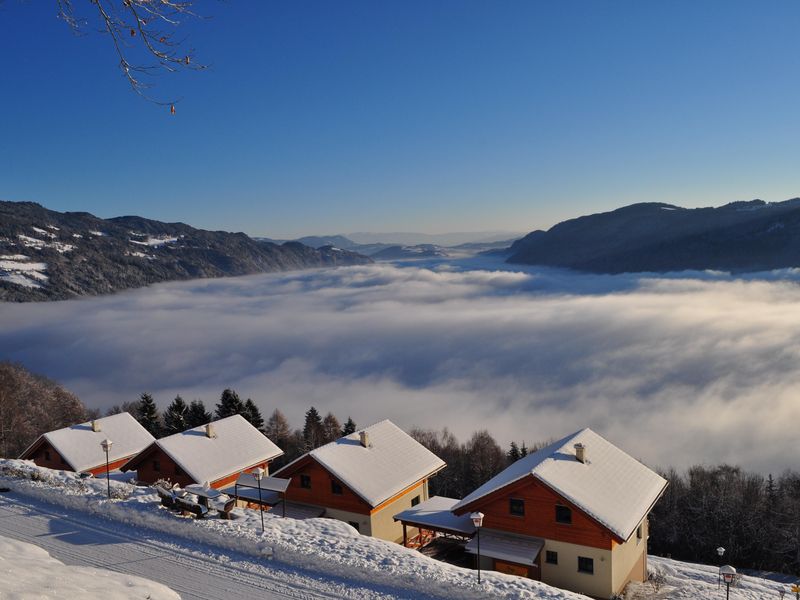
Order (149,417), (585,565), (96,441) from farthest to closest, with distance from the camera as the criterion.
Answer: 1. (149,417)
2. (96,441)
3. (585,565)

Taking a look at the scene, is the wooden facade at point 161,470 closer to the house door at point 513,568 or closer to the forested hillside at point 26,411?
the house door at point 513,568

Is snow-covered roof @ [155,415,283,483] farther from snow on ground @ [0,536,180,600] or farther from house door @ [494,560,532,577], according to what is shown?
snow on ground @ [0,536,180,600]

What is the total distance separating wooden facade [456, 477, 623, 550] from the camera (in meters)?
21.6

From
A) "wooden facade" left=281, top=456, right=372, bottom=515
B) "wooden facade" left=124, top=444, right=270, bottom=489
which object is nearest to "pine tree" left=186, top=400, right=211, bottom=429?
"wooden facade" left=124, top=444, right=270, bottom=489

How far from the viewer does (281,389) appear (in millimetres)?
188000

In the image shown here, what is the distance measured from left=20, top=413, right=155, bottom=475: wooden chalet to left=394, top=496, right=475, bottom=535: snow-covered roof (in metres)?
21.8

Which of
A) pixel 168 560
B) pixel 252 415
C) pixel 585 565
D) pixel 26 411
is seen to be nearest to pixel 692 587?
pixel 585 565

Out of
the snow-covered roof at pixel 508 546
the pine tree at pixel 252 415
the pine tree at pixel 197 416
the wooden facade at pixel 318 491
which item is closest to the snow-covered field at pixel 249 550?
the snow-covered roof at pixel 508 546

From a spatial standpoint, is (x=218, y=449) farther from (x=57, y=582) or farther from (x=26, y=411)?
(x=26, y=411)

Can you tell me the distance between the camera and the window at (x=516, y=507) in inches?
920

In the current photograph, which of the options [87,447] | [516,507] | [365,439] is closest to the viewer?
[516,507]

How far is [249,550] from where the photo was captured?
48.3 ft

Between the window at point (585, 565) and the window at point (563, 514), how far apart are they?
4.75ft

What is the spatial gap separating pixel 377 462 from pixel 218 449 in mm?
10748
